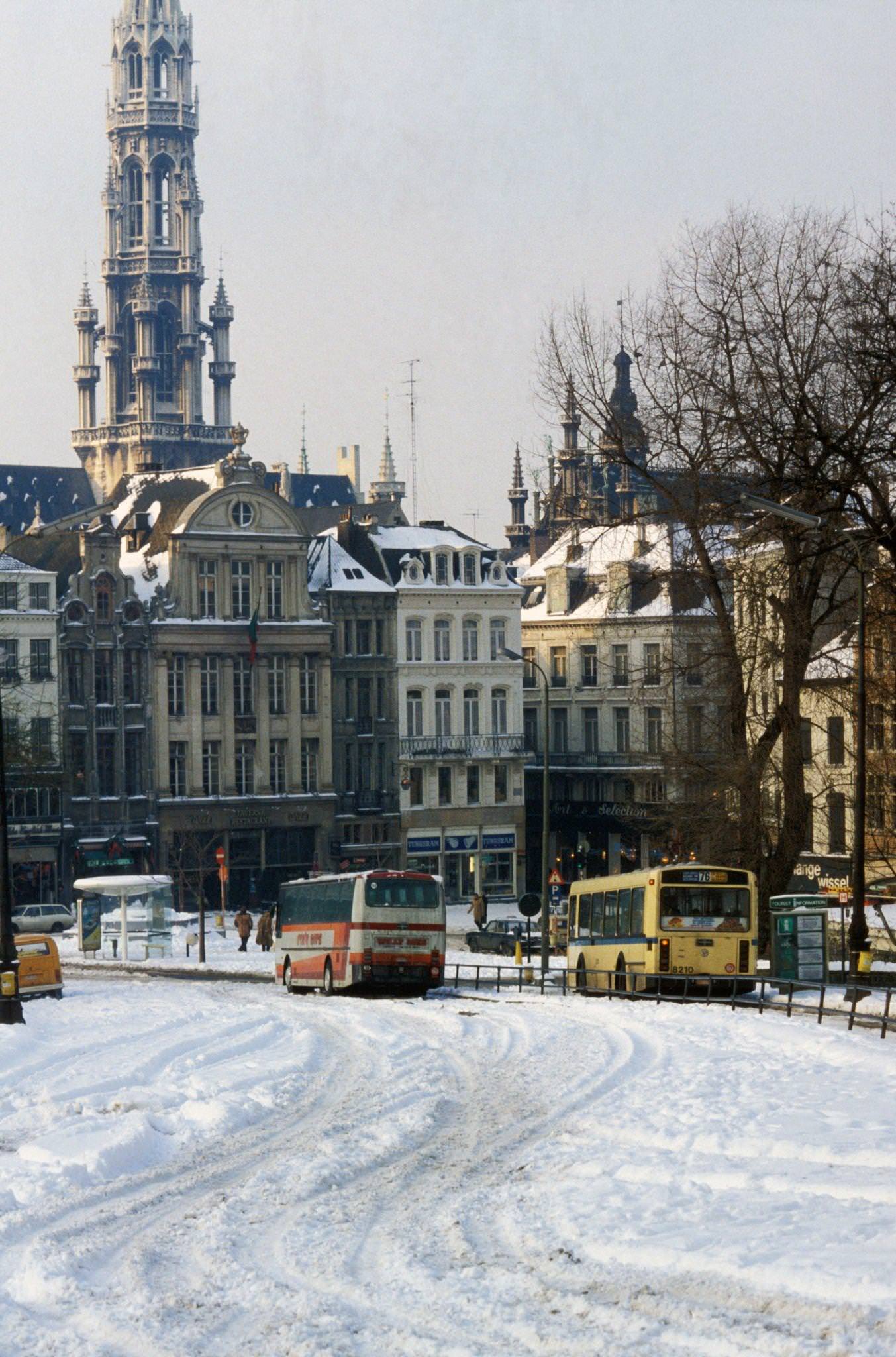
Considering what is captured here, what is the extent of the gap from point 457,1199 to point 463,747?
7823 centimetres

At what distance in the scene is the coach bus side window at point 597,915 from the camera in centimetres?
4578

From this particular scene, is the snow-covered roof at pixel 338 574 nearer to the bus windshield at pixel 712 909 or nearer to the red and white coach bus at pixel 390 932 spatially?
the red and white coach bus at pixel 390 932

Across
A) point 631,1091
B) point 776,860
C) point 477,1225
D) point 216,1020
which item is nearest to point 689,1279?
point 477,1225

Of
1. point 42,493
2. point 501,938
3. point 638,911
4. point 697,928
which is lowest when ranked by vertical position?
point 501,938

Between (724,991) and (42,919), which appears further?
(42,919)

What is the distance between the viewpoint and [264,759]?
303 feet

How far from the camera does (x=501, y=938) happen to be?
72000 mm

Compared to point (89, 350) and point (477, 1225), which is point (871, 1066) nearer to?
point (477, 1225)

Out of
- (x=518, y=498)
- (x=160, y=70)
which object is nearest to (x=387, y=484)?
(x=518, y=498)

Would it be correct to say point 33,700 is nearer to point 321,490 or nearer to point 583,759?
point 583,759

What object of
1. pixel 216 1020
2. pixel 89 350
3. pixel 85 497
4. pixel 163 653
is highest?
pixel 89 350

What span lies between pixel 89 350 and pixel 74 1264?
17129 centimetres

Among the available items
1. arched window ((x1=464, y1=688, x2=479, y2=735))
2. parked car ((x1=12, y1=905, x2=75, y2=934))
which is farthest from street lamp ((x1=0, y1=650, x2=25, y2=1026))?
arched window ((x1=464, y1=688, x2=479, y2=735))

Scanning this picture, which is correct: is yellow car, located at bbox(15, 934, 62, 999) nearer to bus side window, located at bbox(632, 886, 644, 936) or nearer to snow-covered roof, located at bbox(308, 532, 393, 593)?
bus side window, located at bbox(632, 886, 644, 936)
